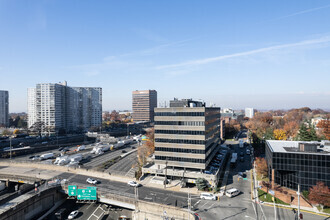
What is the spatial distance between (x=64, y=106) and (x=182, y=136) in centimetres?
13950

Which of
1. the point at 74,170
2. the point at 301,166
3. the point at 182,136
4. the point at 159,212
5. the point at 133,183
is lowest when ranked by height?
the point at 159,212

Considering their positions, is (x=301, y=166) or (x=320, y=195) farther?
(x=301, y=166)

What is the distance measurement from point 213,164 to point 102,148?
190ft

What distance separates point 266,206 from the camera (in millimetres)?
42938

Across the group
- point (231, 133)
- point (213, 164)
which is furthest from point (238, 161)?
point (231, 133)

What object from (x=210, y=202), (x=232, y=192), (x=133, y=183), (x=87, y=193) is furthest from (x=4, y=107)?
(x=232, y=192)

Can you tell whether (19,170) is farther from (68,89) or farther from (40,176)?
(68,89)

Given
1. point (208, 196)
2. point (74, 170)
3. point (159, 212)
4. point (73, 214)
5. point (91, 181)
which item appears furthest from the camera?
point (74, 170)

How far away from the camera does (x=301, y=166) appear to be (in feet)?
157

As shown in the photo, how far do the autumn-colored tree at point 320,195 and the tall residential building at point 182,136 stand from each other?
23.6 metres

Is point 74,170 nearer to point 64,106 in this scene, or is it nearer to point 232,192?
point 232,192

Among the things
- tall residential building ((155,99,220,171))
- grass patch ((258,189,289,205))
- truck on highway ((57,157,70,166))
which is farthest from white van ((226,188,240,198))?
truck on highway ((57,157,70,166))

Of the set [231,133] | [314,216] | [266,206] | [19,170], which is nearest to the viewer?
[314,216]

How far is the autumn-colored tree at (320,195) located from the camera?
40.6m
